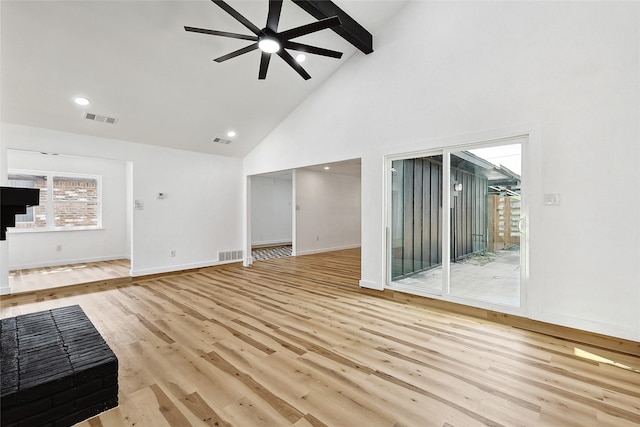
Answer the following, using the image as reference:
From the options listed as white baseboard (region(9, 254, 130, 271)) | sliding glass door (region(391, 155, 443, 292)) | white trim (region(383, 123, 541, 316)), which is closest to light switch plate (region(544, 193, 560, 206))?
white trim (region(383, 123, 541, 316))

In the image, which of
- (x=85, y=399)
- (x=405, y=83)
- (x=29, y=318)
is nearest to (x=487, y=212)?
(x=405, y=83)

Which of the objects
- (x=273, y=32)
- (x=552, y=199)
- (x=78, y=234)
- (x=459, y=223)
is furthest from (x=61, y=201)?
(x=552, y=199)

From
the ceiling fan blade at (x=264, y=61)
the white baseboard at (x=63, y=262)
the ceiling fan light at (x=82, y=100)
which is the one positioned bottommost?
the white baseboard at (x=63, y=262)

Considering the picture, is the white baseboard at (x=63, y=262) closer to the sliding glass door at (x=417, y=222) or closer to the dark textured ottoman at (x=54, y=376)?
the dark textured ottoman at (x=54, y=376)

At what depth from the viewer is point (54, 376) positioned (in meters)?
1.71

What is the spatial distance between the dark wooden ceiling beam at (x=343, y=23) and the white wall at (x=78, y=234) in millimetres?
6694

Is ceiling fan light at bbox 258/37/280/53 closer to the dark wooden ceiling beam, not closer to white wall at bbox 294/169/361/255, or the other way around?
the dark wooden ceiling beam

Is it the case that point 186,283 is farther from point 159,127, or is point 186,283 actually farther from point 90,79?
point 90,79

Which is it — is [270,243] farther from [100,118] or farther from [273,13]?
[273,13]

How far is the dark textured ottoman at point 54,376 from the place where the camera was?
1.60 metres

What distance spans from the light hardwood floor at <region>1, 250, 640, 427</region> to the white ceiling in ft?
9.93

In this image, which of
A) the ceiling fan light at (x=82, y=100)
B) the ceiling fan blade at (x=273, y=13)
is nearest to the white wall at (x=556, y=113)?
the ceiling fan blade at (x=273, y=13)

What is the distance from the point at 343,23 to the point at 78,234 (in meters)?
7.74

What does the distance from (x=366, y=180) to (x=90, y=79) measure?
418cm
